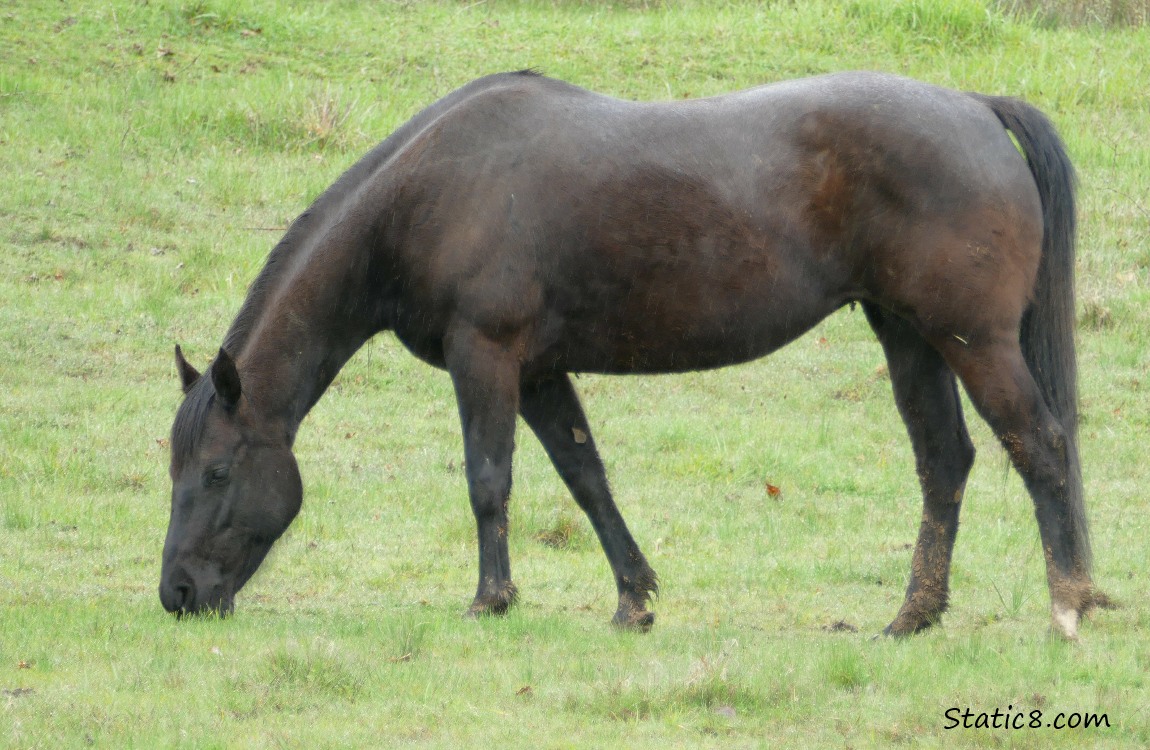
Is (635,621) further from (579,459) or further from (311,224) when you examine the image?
(311,224)

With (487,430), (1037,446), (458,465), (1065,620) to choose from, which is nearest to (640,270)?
(487,430)

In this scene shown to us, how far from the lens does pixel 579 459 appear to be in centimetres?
596

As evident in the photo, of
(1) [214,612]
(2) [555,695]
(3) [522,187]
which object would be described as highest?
(3) [522,187]

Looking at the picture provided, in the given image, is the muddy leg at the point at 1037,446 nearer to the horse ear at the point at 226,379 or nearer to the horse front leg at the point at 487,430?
the horse front leg at the point at 487,430

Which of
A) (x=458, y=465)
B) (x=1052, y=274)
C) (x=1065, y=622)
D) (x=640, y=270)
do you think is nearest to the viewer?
(x=1065, y=622)

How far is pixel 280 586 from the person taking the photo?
6547 mm

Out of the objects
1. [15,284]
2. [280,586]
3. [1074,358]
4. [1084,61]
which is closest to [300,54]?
[15,284]

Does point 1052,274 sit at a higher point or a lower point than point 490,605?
higher

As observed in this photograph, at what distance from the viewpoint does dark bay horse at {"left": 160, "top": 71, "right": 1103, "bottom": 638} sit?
5.45 meters

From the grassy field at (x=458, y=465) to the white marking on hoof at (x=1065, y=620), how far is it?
92 millimetres

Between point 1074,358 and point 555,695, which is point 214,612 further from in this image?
point 1074,358

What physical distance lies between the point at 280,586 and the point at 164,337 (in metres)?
4.65

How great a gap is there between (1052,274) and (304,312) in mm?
3165

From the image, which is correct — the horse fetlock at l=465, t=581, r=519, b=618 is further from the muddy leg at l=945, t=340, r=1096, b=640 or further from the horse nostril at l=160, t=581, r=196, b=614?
the muddy leg at l=945, t=340, r=1096, b=640
